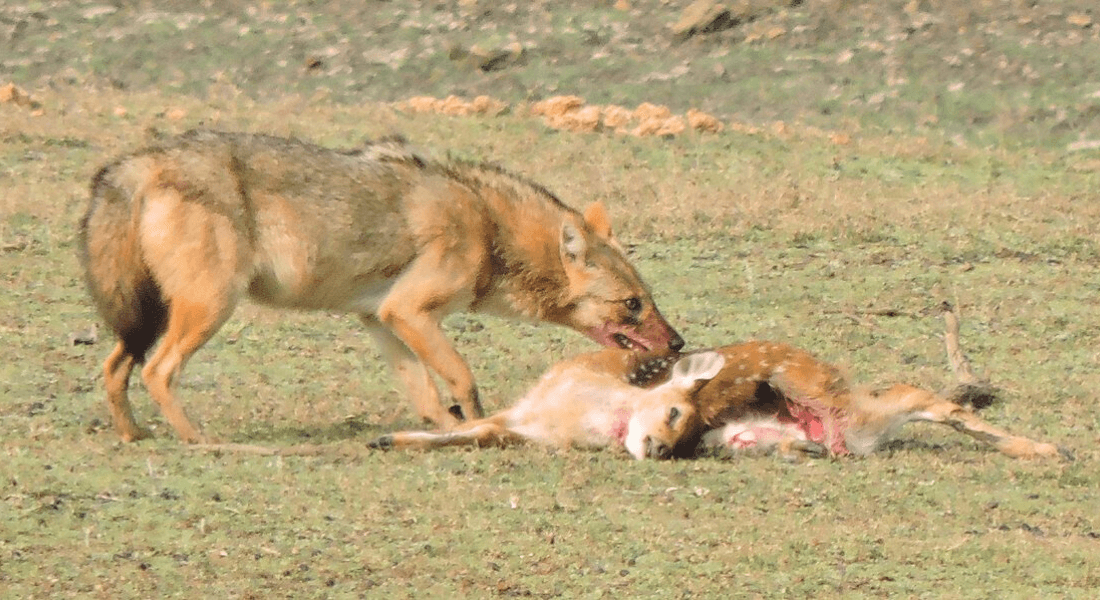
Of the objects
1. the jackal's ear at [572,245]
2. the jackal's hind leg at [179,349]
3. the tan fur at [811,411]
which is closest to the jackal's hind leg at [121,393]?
the jackal's hind leg at [179,349]

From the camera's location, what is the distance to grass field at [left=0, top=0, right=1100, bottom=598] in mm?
6809

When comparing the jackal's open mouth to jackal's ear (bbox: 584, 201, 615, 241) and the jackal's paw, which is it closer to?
jackal's ear (bbox: 584, 201, 615, 241)

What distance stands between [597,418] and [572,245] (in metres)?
1.23

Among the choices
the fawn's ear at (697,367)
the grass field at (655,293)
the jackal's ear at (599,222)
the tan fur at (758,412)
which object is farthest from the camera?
the jackal's ear at (599,222)

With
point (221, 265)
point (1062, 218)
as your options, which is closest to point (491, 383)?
point (221, 265)

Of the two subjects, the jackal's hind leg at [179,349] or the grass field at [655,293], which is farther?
the jackal's hind leg at [179,349]

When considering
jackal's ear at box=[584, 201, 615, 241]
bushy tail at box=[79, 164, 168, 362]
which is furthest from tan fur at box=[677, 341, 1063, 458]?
bushy tail at box=[79, 164, 168, 362]

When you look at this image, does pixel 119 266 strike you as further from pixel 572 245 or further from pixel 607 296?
pixel 607 296

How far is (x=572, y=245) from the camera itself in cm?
939

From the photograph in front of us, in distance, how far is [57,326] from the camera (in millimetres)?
11086

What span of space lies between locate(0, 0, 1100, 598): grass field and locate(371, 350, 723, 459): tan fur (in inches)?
5.2

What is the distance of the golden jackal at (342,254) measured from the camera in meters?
8.40

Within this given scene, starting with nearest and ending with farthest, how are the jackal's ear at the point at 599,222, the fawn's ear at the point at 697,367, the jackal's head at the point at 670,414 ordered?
the jackal's head at the point at 670,414 → the fawn's ear at the point at 697,367 → the jackal's ear at the point at 599,222

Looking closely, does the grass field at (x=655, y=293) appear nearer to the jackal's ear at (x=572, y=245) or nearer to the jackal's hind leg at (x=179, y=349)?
the jackal's hind leg at (x=179, y=349)
